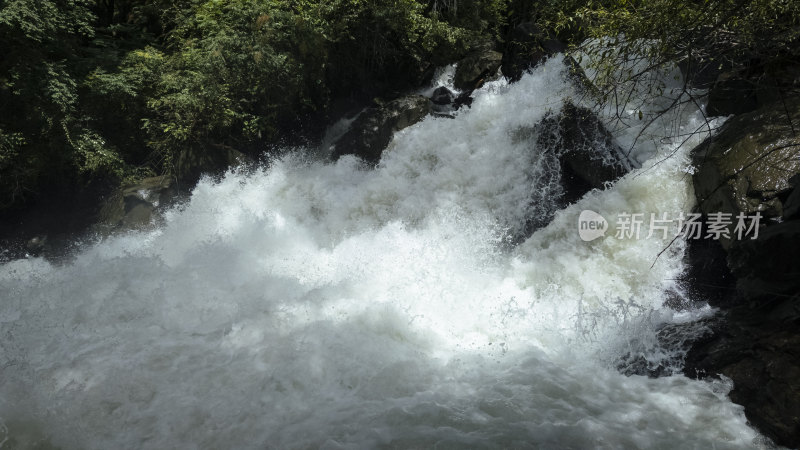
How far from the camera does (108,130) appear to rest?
766 cm

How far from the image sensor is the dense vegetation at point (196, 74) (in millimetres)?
6844

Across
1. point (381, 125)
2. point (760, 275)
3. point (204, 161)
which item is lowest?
point (204, 161)

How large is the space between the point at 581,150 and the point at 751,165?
1764 millimetres

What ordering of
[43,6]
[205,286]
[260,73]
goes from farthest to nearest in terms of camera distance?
[260,73] < [43,6] < [205,286]

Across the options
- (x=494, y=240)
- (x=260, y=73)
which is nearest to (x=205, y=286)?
(x=494, y=240)

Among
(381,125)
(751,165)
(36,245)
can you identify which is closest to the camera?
(751,165)

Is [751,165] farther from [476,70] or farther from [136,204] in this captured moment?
[136,204]

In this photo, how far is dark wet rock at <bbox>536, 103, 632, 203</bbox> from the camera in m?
5.52

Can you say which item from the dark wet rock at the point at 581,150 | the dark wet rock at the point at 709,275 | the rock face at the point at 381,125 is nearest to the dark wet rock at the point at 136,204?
the rock face at the point at 381,125

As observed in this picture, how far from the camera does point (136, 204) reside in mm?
7457

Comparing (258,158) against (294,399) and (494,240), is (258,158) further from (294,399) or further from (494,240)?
(294,399)

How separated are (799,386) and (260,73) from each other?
23.7 feet

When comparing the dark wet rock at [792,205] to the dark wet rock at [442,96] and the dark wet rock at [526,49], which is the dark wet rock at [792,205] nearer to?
the dark wet rock at [526,49]

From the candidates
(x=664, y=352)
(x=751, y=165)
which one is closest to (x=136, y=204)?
(x=664, y=352)
